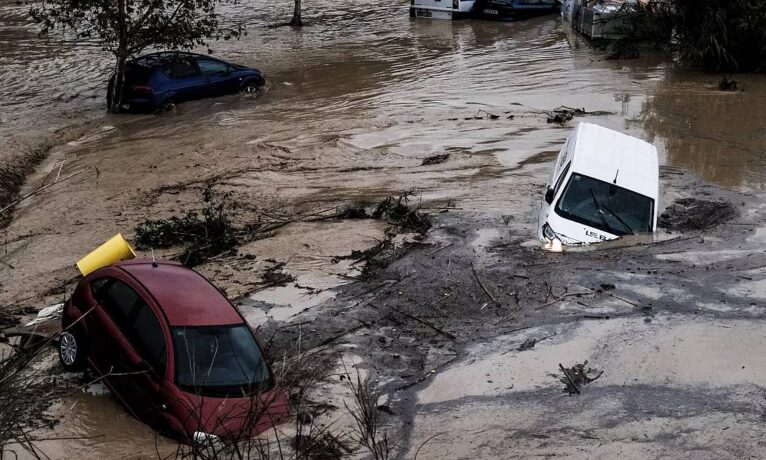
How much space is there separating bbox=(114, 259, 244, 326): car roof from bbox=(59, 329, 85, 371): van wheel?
77 cm

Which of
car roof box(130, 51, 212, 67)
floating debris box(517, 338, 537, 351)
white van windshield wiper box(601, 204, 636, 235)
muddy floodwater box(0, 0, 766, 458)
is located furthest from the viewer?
car roof box(130, 51, 212, 67)

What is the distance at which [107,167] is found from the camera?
1642 cm

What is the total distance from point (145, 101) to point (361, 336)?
11.9 m

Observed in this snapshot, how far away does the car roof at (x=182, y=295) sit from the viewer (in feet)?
26.8

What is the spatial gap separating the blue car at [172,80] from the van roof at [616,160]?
10269 millimetres

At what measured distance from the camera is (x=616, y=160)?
1265 centimetres

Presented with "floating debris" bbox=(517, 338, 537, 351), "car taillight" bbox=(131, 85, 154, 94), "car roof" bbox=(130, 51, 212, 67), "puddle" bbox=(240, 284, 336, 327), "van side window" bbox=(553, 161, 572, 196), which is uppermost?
"car roof" bbox=(130, 51, 212, 67)

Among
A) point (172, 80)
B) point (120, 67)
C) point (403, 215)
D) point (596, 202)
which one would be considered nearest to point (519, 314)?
point (596, 202)

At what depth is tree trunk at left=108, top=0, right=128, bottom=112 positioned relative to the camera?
2008 centimetres

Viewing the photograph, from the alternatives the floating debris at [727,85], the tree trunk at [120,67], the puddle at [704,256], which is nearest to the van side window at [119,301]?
the puddle at [704,256]

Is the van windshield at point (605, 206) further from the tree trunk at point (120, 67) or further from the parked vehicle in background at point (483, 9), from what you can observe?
the parked vehicle in background at point (483, 9)

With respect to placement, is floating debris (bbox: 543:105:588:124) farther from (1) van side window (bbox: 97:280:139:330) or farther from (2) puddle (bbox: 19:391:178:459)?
(2) puddle (bbox: 19:391:178:459)

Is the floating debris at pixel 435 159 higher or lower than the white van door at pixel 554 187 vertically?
lower

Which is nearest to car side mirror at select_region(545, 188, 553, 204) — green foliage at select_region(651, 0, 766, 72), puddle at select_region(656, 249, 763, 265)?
puddle at select_region(656, 249, 763, 265)
